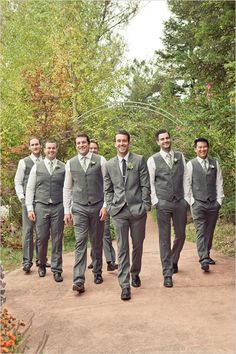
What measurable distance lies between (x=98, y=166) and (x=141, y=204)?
0.84 metres

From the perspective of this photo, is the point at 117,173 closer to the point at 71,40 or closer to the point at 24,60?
the point at 71,40

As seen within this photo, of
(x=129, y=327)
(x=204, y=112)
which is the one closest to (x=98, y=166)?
(x=204, y=112)

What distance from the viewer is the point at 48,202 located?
6.89 m

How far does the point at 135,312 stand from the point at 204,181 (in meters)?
2.45

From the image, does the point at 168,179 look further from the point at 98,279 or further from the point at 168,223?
the point at 98,279

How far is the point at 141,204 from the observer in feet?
19.4

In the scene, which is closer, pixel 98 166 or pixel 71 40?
pixel 98 166

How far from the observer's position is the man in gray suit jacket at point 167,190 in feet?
20.7

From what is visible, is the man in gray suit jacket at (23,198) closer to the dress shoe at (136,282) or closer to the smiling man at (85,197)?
the smiling man at (85,197)

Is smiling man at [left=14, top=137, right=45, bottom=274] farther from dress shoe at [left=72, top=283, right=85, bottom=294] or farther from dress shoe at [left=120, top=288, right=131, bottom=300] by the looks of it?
dress shoe at [left=120, top=288, right=131, bottom=300]

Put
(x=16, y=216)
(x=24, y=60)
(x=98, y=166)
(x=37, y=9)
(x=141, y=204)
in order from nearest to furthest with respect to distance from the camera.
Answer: (x=141, y=204)
(x=98, y=166)
(x=16, y=216)
(x=24, y=60)
(x=37, y=9)

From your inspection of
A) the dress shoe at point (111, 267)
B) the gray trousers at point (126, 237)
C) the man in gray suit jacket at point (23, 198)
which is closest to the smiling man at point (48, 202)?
the man in gray suit jacket at point (23, 198)

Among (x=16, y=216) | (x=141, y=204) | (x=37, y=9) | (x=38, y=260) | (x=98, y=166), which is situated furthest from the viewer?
(x=37, y=9)

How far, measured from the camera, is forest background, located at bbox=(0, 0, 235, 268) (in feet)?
21.8
